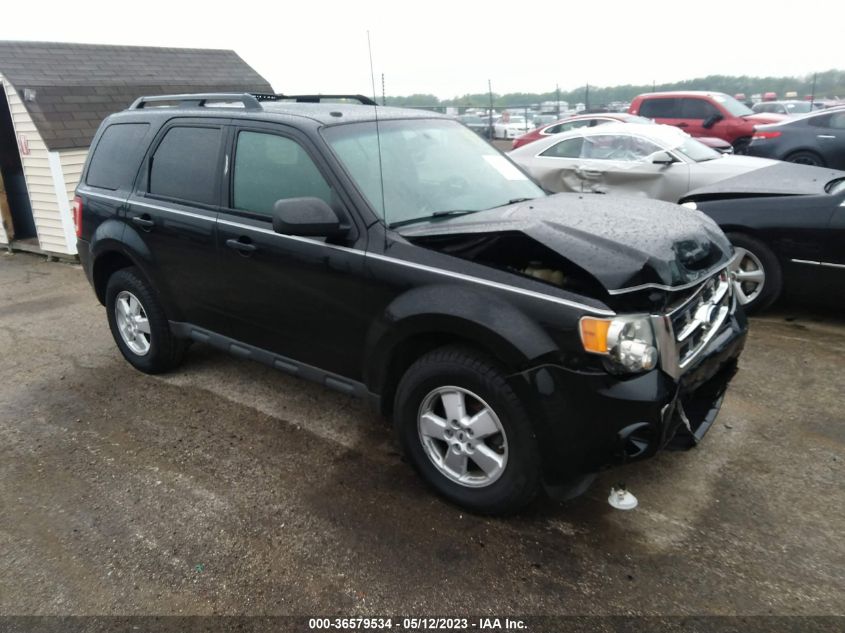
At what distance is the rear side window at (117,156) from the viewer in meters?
4.56

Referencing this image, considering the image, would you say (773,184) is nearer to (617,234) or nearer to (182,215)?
(617,234)

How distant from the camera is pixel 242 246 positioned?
148 inches

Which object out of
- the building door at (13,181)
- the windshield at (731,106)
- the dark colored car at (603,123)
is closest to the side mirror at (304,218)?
the dark colored car at (603,123)

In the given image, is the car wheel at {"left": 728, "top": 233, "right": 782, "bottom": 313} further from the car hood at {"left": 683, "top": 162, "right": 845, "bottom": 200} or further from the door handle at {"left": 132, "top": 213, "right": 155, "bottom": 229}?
the door handle at {"left": 132, "top": 213, "right": 155, "bottom": 229}

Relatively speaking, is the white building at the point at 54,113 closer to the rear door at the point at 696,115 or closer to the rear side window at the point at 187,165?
the rear side window at the point at 187,165

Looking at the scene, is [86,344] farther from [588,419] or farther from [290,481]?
[588,419]

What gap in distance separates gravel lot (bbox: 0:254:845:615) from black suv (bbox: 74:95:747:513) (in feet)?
1.11

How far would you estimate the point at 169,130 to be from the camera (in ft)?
14.2

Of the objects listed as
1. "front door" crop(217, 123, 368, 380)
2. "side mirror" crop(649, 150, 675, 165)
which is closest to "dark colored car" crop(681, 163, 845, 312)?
"side mirror" crop(649, 150, 675, 165)

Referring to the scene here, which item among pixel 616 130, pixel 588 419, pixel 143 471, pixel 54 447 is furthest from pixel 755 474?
pixel 616 130

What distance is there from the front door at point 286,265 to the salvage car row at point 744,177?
93.0 inches

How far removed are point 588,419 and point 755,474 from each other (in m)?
1.35

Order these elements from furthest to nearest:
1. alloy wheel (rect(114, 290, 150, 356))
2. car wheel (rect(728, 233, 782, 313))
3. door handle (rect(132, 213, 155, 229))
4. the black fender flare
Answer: car wheel (rect(728, 233, 782, 313)), alloy wheel (rect(114, 290, 150, 356)), the black fender flare, door handle (rect(132, 213, 155, 229))

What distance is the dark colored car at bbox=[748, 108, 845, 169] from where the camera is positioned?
11.1 meters
